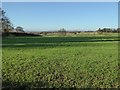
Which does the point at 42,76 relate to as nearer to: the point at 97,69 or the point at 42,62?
the point at 97,69

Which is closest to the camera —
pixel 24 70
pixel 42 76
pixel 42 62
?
pixel 42 76

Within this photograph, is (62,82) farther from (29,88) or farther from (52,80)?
(29,88)

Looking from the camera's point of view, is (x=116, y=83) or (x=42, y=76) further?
(x=42, y=76)

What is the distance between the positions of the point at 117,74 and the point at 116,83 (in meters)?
1.28

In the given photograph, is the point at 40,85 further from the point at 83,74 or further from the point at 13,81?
the point at 83,74

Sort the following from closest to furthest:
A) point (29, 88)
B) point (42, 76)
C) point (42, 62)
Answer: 1. point (29, 88)
2. point (42, 76)
3. point (42, 62)

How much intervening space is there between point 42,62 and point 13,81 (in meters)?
4.34

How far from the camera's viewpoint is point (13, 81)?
1145cm

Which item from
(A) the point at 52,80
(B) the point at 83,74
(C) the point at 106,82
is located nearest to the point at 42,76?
(A) the point at 52,80

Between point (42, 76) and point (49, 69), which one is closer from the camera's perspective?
point (42, 76)

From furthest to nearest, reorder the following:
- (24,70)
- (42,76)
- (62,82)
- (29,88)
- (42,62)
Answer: (42,62)
(24,70)
(42,76)
(62,82)
(29,88)

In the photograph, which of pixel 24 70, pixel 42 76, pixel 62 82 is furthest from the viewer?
pixel 24 70

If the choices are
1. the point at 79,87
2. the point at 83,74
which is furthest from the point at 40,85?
the point at 83,74

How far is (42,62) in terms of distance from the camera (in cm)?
1570
